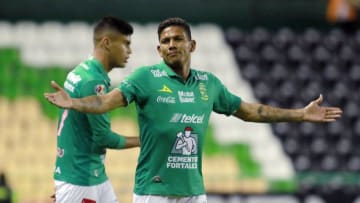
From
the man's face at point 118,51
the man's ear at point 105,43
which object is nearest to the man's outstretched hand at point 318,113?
the man's face at point 118,51

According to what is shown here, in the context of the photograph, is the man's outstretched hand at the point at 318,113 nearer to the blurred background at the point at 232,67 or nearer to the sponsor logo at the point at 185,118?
the sponsor logo at the point at 185,118

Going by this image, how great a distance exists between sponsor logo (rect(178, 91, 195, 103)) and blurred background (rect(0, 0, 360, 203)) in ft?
21.9

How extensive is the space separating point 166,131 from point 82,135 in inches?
28.9

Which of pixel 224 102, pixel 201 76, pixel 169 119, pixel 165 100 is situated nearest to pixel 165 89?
pixel 165 100

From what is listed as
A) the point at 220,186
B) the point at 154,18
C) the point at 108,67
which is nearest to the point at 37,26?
the point at 154,18

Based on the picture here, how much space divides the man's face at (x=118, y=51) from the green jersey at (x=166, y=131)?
601 millimetres

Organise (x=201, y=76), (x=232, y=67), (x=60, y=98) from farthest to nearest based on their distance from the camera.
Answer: (x=232, y=67)
(x=201, y=76)
(x=60, y=98)

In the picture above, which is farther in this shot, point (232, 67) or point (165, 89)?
point (232, 67)

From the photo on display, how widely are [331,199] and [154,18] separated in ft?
18.6

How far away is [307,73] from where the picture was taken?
14898 mm

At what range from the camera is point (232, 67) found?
14.9 metres

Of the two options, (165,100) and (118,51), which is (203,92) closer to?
(165,100)

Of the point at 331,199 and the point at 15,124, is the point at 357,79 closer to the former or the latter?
the point at 331,199

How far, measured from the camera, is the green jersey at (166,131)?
5.73 metres
